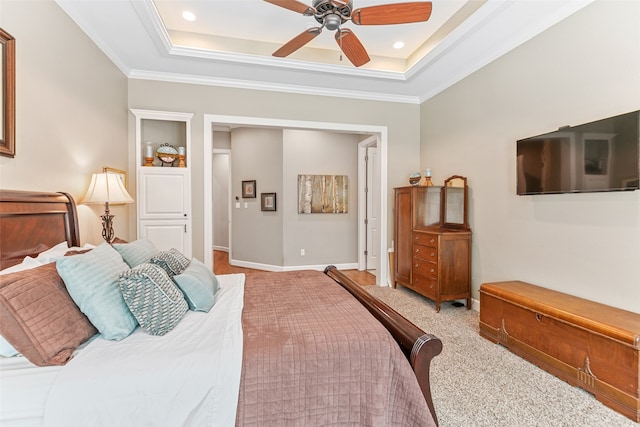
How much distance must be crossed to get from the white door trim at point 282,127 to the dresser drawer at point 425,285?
28.7 inches

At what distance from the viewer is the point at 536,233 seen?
8.52 feet

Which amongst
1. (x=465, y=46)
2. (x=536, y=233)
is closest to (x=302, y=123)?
(x=465, y=46)

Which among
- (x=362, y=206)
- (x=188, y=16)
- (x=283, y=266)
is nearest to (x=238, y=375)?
(x=188, y=16)

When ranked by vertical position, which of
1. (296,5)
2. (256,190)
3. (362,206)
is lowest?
(362,206)

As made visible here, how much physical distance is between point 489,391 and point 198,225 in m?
3.32

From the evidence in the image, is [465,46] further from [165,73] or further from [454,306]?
[165,73]

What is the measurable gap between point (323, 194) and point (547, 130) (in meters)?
3.42

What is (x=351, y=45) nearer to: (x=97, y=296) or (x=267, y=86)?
(x=267, y=86)

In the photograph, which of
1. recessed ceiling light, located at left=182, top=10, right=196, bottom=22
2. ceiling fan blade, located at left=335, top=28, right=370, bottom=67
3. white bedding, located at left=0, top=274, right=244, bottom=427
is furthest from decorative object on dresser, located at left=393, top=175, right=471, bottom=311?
recessed ceiling light, located at left=182, top=10, right=196, bottom=22

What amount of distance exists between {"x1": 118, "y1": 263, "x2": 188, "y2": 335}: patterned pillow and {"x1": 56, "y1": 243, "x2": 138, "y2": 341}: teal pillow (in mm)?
48

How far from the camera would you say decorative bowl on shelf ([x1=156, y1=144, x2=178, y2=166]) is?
3.45 metres

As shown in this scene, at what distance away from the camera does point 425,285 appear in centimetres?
343

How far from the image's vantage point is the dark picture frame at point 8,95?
164 centimetres

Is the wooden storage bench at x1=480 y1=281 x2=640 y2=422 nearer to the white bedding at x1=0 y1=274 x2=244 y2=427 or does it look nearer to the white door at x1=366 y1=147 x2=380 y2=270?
the white bedding at x1=0 y1=274 x2=244 y2=427
